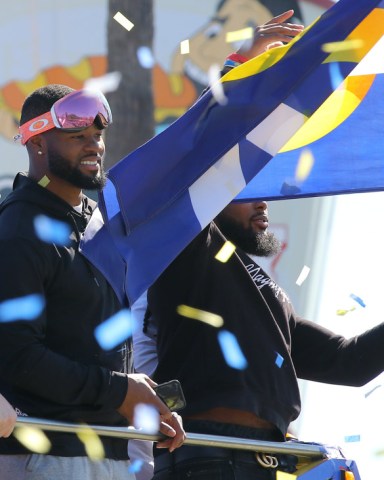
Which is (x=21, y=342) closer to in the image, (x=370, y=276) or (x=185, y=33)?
(x=370, y=276)

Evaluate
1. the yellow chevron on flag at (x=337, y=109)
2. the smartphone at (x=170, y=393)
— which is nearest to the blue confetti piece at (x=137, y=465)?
the smartphone at (x=170, y=393)

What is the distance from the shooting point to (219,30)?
519 inches

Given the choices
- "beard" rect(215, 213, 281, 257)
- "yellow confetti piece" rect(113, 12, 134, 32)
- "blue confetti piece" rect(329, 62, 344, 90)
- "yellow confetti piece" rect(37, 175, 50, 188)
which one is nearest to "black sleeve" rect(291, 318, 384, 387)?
"beard" rect(215, 213, 281, 257)

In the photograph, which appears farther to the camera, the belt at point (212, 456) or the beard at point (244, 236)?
the beard at point (244, 236)

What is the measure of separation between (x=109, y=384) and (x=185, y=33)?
9652 mm

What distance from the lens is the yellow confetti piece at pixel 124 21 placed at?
31.4 feet

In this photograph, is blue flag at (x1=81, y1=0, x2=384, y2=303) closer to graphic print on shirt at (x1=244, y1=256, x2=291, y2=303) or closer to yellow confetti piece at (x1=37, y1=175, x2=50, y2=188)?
yellow confetti piece at (x1=37, y1=175, x2=50, y2=188)

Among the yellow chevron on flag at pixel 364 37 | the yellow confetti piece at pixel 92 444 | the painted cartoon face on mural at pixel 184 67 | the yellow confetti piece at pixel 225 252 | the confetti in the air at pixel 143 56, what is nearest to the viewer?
the yellow confetti piece at pixel 92 444

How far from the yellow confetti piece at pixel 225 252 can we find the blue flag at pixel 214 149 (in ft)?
0.94

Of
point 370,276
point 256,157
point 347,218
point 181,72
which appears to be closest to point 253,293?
point 256,157

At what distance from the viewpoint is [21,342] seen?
3758mm

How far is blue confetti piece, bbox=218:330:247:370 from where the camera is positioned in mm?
4441

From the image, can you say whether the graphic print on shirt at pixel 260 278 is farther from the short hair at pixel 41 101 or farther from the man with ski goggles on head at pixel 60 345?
the short hair at pixel 41 101

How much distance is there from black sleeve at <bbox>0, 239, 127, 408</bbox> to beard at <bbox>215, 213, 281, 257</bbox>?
1288 millimetres
